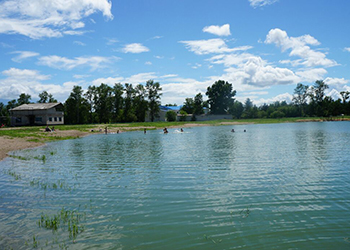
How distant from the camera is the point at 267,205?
11312mm

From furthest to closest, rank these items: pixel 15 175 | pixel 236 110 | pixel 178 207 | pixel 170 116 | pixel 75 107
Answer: pixel 236 110 < pixel 170 116 < pixel 75 107 < pixel 15 175 < pixel 178 207

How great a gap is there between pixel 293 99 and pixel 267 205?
16929cm

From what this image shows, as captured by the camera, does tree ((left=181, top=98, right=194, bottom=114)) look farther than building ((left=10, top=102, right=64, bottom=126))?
Yes

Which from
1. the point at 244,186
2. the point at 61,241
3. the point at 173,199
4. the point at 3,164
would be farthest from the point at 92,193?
the point at 3,164

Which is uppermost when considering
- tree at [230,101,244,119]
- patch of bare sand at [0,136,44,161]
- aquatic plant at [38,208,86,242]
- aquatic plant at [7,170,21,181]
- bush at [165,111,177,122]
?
tree at [230,101,244,119]

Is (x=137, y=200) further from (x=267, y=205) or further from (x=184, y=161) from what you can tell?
(x=184, y=161)

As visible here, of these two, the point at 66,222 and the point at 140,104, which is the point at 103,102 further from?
the point at 66,222

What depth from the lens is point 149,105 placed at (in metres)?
122

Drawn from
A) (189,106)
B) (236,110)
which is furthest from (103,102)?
(236,110)

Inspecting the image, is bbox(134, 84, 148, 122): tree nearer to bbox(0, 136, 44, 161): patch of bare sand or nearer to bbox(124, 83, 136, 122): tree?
bbox(124, 83, 136, 122): tree

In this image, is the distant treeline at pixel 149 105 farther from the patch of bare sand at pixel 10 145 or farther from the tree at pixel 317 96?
the patch of bare sand at pixel 10 145

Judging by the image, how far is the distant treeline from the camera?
4296 inches

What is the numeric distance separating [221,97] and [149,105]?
4670cm

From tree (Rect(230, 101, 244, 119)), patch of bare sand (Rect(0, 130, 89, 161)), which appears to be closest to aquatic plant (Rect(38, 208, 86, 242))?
patch of bare sand (Rect(0, 130, 89, 161))
